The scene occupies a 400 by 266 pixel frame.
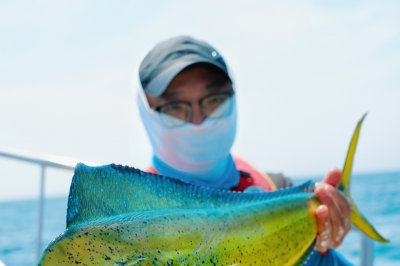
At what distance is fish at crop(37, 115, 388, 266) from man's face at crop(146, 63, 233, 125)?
137cm

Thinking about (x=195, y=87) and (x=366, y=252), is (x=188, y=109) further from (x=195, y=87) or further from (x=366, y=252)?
(x=366, y=252)

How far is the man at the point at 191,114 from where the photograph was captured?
2.48 meters

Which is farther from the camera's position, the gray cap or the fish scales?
the gray cap

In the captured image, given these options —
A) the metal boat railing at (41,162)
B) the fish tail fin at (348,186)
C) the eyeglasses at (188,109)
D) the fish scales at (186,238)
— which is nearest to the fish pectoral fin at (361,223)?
the fish tail fin at (348,186)

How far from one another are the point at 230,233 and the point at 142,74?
1829 mm

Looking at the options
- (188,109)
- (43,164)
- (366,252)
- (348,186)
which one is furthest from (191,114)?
(366,252)

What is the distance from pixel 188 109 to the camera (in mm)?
2520

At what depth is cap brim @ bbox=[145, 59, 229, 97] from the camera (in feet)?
8.09

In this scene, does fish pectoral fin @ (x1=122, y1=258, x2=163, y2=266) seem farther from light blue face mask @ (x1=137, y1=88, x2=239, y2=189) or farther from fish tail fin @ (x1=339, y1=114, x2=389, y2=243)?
light blue face mask @ (x1=137, y1=88, x2=239, y2=189)

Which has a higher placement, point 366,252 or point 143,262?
point 143,262

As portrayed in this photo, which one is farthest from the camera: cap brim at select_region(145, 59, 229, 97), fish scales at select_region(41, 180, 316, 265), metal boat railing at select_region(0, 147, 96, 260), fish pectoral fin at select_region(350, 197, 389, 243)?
metal boat railing at select_region(0, 147, 96, 260)

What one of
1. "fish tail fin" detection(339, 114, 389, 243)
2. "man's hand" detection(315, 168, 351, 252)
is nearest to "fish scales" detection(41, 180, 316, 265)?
→ "man's hand" detection(315, 168, 351, 252)

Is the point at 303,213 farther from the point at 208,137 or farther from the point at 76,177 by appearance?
the point at 208,137

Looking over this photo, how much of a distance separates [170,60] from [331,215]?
1.46 meters
